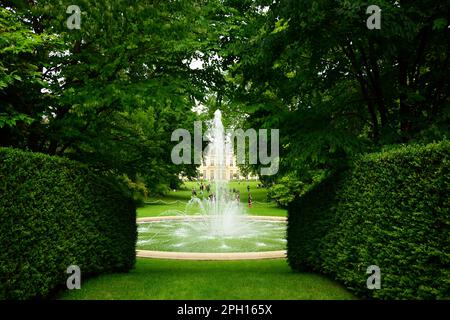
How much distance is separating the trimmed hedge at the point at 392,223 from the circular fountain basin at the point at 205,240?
184 inches

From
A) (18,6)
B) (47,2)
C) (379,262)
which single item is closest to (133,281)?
(379,262)

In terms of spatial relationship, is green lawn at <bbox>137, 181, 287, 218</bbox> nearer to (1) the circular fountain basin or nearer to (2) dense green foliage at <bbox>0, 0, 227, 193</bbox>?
(1) the circular fountain basin

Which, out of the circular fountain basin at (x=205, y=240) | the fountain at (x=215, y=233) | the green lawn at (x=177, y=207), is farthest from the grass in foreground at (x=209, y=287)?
the green lawn at (x=177, y=207)

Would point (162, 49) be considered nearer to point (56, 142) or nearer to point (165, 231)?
point (56, 142)

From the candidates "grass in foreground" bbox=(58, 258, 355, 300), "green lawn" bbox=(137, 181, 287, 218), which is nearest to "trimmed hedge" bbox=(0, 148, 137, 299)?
"grass in foreground" bbox=(58, 258, 355, 300)

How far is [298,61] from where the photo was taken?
1062cm

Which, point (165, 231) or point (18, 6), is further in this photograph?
point (165, 231)

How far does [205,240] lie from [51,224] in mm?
10254

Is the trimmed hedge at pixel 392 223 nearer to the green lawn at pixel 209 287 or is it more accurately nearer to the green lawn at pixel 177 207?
the green lawn at pixel 209 287

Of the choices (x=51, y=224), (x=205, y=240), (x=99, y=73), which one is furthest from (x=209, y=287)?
(x=205, y=240)

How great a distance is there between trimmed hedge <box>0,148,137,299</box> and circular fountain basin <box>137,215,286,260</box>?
3.71 metres

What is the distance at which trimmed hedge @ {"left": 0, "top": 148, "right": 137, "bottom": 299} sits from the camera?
5699 mm

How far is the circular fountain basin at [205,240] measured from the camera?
41.7ft

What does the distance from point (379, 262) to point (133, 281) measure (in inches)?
197
